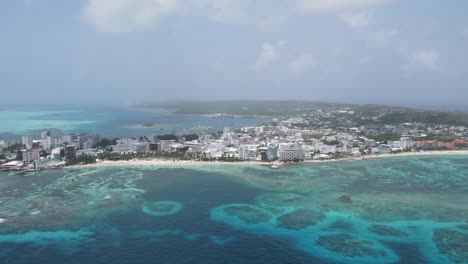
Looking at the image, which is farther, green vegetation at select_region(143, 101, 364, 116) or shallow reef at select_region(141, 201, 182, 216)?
green vegetation at select_region(143, 101, 364, 116)

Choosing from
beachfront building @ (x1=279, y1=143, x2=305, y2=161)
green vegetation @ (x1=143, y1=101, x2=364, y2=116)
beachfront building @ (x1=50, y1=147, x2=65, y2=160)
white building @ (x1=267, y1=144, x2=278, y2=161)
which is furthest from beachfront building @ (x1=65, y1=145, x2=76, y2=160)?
green vegetation @ (x1=143, y1=101, x2=364, y2=116)

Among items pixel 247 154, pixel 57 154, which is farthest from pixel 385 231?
pixel 57 154

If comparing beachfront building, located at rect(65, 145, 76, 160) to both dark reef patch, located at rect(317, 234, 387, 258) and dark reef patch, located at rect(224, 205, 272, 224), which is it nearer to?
dark reef patch, located at rect(224, 205, 272, 224)

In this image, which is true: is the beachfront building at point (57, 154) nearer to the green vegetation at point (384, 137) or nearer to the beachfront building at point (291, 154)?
the beachfront building at point (291, 154)

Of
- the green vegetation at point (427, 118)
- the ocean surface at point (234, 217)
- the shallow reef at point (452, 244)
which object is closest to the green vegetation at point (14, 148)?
the ocean surface at point (234, 217)

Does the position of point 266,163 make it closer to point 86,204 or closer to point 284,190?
point 284,190

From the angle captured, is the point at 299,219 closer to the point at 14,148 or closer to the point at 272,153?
the point at 272,153

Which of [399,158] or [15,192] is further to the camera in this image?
[399,158]

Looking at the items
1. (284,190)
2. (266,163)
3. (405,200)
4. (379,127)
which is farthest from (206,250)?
(379,127)
